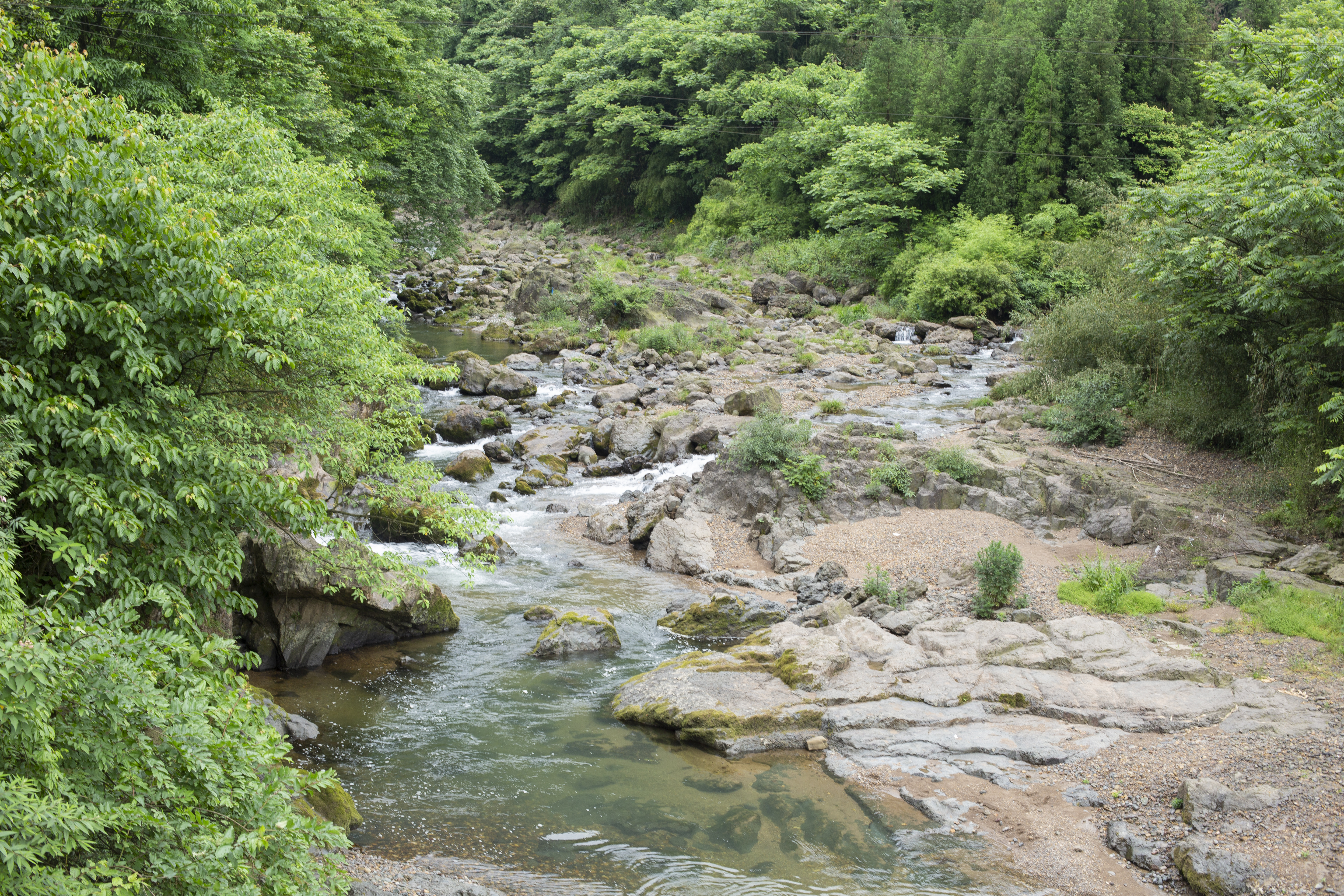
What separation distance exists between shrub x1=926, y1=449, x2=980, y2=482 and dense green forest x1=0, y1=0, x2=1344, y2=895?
353 cm

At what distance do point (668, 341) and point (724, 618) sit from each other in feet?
69.2

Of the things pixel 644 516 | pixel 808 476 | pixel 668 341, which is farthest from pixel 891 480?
pixel 668 341

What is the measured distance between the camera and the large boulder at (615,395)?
27.1m

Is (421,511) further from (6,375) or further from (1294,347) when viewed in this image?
(1294,347)

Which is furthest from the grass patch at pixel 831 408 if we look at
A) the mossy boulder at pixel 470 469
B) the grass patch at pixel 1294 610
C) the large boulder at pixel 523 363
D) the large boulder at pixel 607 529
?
the large boulder at pixel 523 363

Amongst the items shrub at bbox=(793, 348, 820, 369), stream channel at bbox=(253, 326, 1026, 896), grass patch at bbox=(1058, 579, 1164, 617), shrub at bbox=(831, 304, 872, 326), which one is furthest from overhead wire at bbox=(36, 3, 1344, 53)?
shrub at bbox=(793, 348, 820, 369)

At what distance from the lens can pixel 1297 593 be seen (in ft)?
37.3

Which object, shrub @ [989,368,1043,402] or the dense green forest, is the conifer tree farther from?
shrub @ [989,368,1043,402]

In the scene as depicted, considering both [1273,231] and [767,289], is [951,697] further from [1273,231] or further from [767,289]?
[767,289]

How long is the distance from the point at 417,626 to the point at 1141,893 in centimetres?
979

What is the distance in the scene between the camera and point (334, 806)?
8.35m

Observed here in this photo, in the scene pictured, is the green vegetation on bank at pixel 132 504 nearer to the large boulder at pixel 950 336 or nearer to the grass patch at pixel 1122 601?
the grass patch at pixel 1122 601

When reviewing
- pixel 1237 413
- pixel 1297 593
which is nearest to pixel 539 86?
pixel 1237 413

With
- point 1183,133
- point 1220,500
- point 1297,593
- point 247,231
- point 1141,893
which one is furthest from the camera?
point 1183,133
